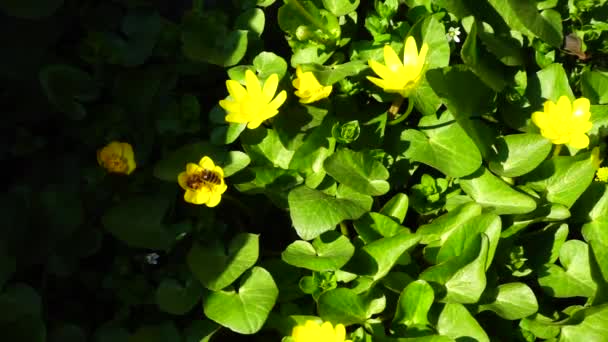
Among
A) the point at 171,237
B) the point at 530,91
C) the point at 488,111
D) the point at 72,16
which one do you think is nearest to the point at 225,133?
the point at 171,237

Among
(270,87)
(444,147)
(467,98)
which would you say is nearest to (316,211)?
(270,87)

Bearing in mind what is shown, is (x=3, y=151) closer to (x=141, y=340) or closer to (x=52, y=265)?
(x=52, y=265)

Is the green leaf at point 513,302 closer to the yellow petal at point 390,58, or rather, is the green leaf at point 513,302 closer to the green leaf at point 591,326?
the green leaf at point 591,326

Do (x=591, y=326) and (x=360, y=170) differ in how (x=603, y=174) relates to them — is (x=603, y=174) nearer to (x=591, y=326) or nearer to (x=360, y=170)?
(x=591, y=326)

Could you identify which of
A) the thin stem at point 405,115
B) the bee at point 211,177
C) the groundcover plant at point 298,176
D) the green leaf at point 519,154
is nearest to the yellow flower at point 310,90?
the groundcover plant at point 298,176

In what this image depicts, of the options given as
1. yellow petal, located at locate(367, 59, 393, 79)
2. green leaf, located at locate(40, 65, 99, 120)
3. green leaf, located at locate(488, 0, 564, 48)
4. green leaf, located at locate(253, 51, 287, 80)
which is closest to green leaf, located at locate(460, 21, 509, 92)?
green leaf, located at locate(488, 0, 564, 48)

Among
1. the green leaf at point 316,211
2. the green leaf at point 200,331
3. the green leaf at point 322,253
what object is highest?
the green leaf at point 316,211
